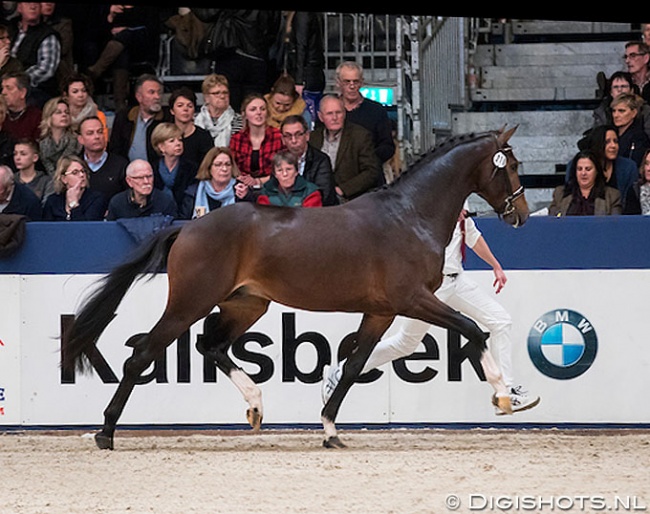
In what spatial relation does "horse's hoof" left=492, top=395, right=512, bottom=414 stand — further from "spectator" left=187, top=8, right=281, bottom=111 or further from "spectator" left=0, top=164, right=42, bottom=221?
"spectator" left=187, top=8, right=281, bottom=111

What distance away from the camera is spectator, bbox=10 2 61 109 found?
10906 millimetres

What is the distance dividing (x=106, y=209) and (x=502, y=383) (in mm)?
3400

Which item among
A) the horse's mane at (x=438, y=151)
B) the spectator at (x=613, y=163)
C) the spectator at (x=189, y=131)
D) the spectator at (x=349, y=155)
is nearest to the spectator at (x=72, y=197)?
the spectator at (x=189, y=131)

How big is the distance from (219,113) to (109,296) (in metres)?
2.90

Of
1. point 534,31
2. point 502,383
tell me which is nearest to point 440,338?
point 502,383

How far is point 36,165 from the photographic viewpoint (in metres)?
9.94

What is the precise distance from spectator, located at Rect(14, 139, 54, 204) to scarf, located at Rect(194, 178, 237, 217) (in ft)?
4.10

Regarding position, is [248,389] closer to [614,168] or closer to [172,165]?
[172,165]

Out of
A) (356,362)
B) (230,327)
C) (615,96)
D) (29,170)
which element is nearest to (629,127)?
(615,96)

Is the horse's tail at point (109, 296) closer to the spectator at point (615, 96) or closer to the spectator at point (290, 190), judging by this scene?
the spectator at point (290, 190)

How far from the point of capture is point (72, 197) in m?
8.84

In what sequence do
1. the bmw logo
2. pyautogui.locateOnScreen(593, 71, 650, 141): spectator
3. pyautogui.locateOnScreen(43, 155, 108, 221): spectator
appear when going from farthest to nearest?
pyautogui.locateOnScreen(593, 71, 650, 141): spectator < pyautogui.locateOnScreen(43, 155, 108, 221): spectator < the bmw logo

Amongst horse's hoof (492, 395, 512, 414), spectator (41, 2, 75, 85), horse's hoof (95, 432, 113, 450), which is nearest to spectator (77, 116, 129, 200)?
spectator (41, 2, 75, 85)

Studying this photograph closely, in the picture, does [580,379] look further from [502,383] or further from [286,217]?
[286,217]
